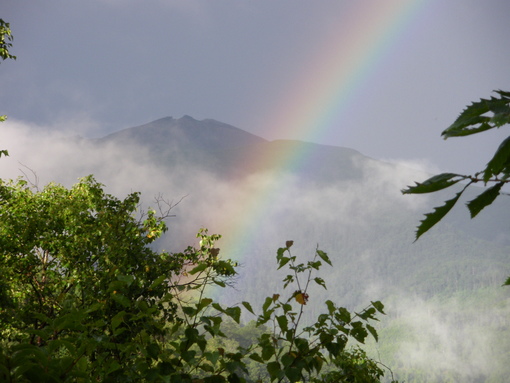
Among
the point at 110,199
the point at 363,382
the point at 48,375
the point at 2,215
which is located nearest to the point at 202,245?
the point at 110,199

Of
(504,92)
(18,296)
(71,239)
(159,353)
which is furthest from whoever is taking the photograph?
(71,239)

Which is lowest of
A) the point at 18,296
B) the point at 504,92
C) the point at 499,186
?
the point at 499,186

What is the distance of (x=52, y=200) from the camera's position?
14219 millimetres

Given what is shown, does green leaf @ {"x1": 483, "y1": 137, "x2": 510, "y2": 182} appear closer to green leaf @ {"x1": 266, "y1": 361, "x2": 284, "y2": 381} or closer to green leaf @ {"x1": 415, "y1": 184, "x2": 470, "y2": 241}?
green leaf @ {"x1": 415, "y1": 184, "x2": 470, "y2": 241}

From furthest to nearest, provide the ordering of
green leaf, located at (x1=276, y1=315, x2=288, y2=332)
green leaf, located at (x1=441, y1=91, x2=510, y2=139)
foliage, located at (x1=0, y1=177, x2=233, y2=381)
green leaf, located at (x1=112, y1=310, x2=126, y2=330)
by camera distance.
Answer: foliage, located at (x1=0, y1=177, x2=233, y2=381) < green leaf, located at (x1=276, y1=315, x2=288, y2=332) < green leaf, located at (x1=112, y1=310, x2=126, y2=330) < green leaf, located at (x1=441, y1=91, x2=510, y2=139)

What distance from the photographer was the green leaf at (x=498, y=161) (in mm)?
785

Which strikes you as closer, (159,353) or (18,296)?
(159,353)

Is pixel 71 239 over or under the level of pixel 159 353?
over

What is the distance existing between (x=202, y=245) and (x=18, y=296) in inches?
226

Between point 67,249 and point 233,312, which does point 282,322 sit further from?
point 67,249

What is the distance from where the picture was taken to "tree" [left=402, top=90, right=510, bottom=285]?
0.77 metres

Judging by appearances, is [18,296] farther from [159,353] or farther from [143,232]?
[159,353]

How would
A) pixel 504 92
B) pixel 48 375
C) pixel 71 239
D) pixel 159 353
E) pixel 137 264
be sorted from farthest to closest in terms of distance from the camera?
pixel 71 239
pixel 137 264
pixel 159 353
pixel 48 375
pixel 504 92

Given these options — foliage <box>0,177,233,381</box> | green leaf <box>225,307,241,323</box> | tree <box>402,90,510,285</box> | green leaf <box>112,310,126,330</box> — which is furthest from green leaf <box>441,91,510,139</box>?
foliage <box>0,177,233,381</box>
